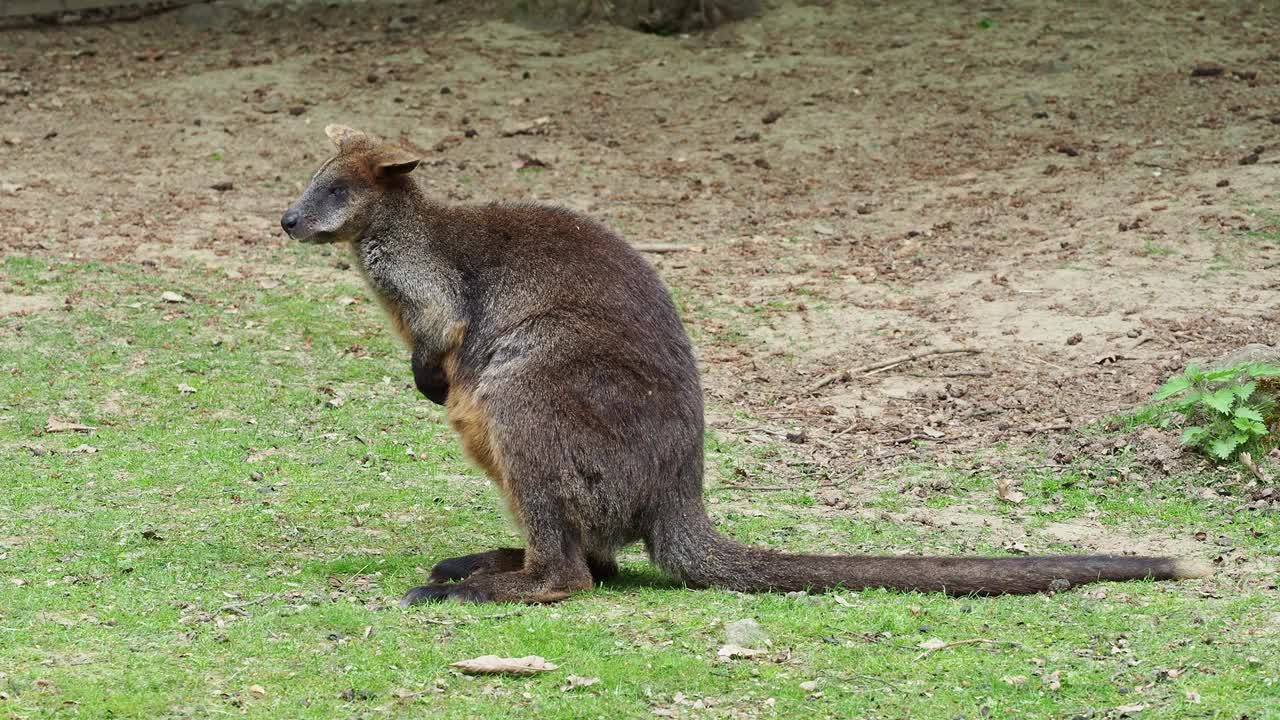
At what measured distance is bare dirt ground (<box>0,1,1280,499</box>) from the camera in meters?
7.99

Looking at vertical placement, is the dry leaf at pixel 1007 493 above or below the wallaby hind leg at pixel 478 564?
below

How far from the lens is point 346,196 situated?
5688mm

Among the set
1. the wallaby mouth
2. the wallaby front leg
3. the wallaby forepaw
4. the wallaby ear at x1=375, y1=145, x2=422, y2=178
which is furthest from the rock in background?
the wallaby forepaw

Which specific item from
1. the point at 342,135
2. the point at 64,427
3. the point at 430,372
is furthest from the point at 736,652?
the point at 64,427

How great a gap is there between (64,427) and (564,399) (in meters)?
3.18

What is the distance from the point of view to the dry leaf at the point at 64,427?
709 centimetres

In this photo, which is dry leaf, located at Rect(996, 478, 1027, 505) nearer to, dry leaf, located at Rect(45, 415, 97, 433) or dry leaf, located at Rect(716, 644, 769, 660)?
dry leaf, located at Rect(716, 644, 769, 660)

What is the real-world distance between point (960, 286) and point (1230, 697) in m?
5.17

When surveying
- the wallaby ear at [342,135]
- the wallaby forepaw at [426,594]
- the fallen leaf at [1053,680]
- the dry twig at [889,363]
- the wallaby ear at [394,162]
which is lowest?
the dry twig at [889,363]

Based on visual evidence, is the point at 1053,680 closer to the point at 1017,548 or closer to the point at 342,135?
the point at 1017,548

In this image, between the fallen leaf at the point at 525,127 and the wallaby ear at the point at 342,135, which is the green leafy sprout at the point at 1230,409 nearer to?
the wallaby ear at the point at 342,135

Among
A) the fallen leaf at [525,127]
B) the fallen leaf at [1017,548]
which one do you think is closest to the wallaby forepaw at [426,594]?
the fallen leaf at [1017,548]

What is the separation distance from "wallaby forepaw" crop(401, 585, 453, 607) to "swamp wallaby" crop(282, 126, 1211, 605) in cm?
1

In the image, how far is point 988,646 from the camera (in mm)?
4457
